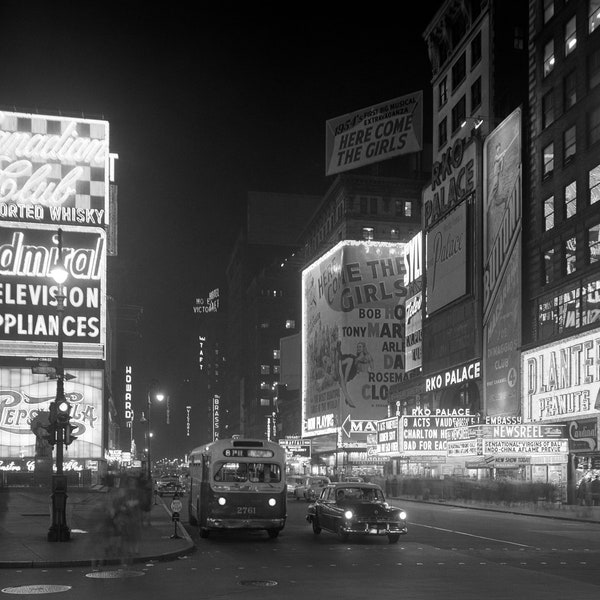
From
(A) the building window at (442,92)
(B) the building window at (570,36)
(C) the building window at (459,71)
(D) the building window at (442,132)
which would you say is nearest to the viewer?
(B) the building window at (570,36)

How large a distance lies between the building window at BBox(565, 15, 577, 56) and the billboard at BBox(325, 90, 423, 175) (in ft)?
120

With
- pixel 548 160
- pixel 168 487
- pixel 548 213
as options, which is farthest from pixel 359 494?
pixel 548 160

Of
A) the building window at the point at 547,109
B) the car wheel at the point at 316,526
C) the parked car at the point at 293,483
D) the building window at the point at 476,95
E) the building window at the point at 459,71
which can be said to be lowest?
the parked car at the point at 293,483

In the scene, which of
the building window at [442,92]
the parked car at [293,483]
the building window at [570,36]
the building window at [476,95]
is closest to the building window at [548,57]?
the building window at [570,36]

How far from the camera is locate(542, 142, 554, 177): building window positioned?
2360 inches

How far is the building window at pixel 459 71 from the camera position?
7738cm

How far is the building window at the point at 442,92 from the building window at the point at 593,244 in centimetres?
3119

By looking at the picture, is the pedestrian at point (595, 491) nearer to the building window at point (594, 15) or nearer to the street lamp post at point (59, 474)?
the building window at point (594, 15)

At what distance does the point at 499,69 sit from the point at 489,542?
168ft

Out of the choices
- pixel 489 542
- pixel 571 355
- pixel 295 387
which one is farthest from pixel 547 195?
pixel 295 387

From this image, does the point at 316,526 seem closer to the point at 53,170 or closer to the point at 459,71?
the point at 459,71

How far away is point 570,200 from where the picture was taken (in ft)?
188

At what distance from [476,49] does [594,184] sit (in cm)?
2435

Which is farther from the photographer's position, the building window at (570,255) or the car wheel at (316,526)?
the building window at (570,255)
